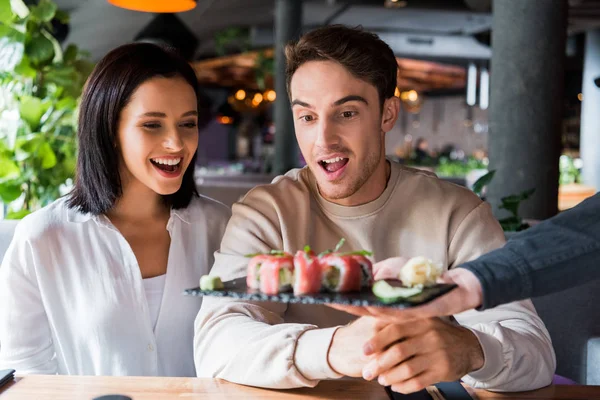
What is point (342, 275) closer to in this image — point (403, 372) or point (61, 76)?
point (403, 372)

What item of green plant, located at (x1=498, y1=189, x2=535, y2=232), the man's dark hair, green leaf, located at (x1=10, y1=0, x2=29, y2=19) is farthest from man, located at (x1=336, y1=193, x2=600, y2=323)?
green leaf, located at (x1=10, y1=0, x2=29, y2=19)

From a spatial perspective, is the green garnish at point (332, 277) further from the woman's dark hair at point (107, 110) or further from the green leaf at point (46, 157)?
the green leaf at point (46, 157)

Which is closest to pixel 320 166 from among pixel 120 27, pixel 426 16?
pixel 120 27

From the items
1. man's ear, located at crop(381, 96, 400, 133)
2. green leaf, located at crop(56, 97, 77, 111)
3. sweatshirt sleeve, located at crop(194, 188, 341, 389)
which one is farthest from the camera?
green leaf, located at crop(56, 97, 77, 111)

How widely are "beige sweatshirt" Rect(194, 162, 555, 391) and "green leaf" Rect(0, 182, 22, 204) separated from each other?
1996 mm

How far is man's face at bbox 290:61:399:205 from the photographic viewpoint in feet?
6.33

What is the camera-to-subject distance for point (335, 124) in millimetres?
1938

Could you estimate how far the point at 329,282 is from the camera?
132cm

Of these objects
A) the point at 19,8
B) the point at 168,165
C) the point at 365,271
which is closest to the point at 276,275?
the point at 365,271

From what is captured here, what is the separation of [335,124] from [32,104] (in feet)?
7.65

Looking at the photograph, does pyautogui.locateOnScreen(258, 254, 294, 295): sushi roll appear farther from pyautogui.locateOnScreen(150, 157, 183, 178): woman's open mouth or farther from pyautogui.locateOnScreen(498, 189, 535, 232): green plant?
pyautogui.locateOnScreen(498, 189, 535, 232): green plant

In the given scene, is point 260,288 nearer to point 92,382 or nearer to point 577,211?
point 92,382

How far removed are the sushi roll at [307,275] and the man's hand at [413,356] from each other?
0.24 meters

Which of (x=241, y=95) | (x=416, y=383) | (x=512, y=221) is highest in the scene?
(x=416, y=383)
